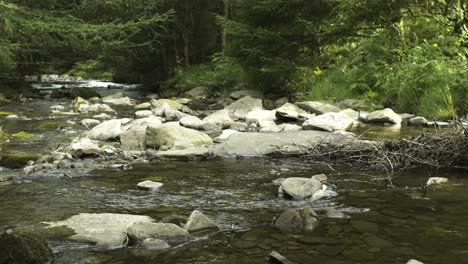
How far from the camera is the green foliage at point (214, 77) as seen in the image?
19.5 metres

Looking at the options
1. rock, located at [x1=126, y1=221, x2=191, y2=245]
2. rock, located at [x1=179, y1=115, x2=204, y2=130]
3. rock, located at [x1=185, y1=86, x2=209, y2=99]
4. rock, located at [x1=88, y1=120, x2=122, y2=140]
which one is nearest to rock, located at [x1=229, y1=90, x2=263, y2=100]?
rock, located at [x1=185, y1=86, x2=209, y2=99]

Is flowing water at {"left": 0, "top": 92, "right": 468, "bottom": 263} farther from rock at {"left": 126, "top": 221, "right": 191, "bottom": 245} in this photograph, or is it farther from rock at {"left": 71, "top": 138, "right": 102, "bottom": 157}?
rock at {"left": 71, "top": 138, "right": 102, "bottom": 157}

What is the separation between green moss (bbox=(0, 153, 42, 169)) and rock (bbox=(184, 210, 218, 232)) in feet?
14.4

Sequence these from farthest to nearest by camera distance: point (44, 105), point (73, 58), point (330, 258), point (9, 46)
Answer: point (73, 58)
point (44, 105)
point (9, 46)
point (330, 258)

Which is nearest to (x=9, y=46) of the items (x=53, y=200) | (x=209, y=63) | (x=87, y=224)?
(x=53, y=200)

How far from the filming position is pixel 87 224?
186 inches

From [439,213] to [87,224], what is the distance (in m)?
3.38

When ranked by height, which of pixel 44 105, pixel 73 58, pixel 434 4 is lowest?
pixel 44 105

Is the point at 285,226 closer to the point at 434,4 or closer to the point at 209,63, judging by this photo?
the point at 434,4

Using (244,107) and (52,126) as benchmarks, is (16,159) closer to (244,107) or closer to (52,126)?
(52,126)

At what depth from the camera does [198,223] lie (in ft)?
15.3

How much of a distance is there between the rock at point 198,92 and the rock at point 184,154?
40.0ft

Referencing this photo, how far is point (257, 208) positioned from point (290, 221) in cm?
74

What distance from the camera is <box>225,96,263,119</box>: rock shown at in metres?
14.5
